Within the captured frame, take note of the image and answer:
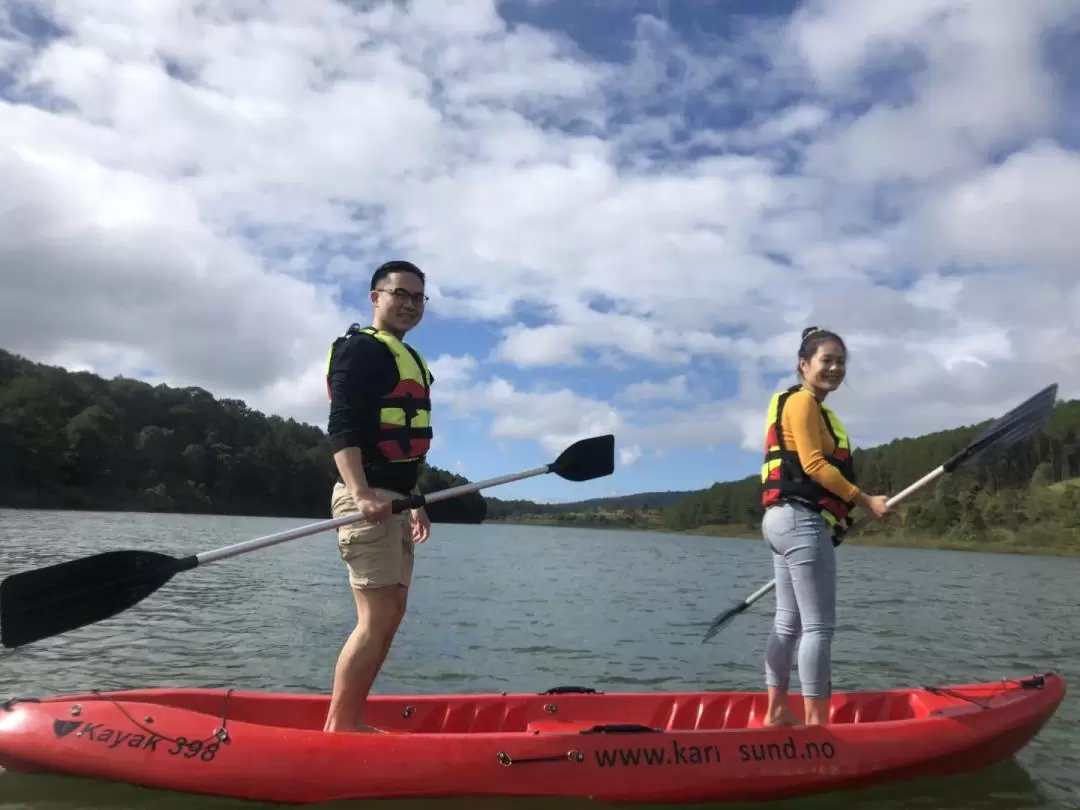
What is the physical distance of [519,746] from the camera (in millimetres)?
4477

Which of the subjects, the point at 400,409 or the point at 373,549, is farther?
the point at 400,409

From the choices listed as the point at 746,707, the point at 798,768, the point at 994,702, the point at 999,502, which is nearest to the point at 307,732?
the point at 798,768

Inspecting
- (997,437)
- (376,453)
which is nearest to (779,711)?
(997,437)

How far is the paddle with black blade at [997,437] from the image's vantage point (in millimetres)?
5508

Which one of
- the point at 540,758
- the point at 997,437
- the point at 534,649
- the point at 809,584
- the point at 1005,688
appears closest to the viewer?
the point at 540,758

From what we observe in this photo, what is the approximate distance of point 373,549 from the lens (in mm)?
4203

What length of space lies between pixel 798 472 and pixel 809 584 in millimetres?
641

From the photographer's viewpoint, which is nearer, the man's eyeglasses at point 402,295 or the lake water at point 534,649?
the man's eyeglasses at point 402,295

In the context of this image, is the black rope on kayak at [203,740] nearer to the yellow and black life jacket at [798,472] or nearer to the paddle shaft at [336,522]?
the paddle shaft at [336,522]

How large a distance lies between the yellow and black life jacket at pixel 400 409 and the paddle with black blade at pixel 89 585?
281mm

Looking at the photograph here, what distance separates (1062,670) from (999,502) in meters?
86.8

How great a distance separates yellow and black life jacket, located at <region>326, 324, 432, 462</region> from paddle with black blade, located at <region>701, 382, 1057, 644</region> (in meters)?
2.64

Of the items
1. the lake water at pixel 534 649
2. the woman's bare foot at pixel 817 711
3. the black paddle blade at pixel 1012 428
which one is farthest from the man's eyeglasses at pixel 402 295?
the black paddle blade at pixel 1012 428

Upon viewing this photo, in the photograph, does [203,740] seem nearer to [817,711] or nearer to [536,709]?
[536,709]
